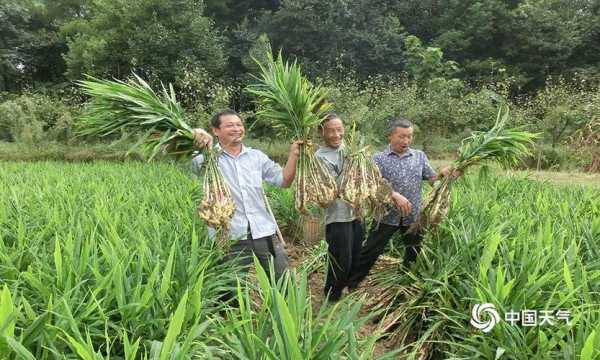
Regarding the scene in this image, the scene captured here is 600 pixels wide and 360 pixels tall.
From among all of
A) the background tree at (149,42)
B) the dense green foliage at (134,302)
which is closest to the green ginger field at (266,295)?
the dense green foliage at (134,302)

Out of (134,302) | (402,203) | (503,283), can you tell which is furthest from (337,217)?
(134,302)

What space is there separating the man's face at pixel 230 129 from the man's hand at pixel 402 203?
1.06 meters

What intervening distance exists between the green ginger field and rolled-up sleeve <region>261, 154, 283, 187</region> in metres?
0.53

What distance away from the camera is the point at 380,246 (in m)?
2.92

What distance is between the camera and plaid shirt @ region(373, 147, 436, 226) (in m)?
2.77

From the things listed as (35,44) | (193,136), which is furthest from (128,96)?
(35,44)

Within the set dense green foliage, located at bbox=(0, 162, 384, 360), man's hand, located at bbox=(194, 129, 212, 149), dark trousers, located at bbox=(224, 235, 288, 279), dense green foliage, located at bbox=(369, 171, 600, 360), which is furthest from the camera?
dark trousers, located at bbox=(224, 235, 288, 279)

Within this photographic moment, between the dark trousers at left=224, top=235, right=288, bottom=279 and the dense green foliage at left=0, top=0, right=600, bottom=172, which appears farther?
the dense green foliage at left=0, top=0, right=600, bottom=172

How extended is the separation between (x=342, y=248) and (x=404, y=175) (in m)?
0.64

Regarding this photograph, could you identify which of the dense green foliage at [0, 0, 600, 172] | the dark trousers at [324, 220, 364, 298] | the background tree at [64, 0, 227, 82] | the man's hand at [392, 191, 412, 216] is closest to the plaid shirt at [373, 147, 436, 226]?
the man's hand at [392, 191, 412, 216]

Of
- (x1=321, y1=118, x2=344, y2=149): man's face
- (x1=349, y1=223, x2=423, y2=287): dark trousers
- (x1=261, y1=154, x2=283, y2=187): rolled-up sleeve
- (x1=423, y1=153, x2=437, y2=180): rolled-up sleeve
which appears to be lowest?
(x1=349, y1=223, x2=423, y2=287): dark trousers

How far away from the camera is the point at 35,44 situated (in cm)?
2081

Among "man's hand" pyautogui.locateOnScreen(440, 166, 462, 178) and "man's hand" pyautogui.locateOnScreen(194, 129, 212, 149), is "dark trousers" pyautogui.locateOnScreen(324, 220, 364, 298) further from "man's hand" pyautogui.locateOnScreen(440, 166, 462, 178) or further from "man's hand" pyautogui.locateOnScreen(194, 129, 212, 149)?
"man's hand" pyautogui.locateOnScreen(194, 129, 212, 149)

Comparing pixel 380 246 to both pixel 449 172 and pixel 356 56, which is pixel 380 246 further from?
pixel 356 56
